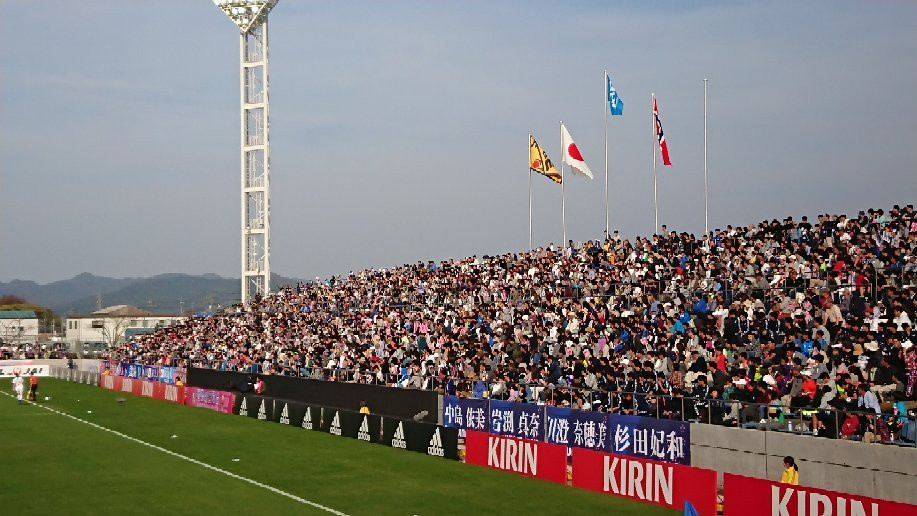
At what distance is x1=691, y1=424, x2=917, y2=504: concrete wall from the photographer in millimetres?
20812

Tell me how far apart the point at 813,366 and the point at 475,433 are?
9.83 m

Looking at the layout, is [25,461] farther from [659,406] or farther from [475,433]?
[659,406]

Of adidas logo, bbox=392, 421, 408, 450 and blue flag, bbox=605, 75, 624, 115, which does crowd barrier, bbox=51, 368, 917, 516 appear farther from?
blue flag, bbox=605, 75, 624, 115

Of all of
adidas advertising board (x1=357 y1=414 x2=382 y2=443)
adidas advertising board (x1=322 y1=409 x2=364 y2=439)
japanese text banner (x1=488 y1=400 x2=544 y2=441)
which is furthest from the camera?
adidas advertising board (x1=322 y1=409 x2=364 y2=439)

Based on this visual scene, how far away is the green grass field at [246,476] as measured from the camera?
78.9 feet

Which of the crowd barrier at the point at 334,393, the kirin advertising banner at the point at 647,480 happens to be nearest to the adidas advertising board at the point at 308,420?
the crowd barrier at the point at 334,393

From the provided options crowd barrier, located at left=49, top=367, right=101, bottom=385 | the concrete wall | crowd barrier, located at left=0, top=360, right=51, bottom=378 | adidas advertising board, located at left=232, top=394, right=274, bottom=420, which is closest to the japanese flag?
adidas advertising board, located at left=232, top=394, right=274, bottom=420

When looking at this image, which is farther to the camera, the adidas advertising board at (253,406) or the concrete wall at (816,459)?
the adidas advertising board at (253,406)

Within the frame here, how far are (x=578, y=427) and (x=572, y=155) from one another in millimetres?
18212

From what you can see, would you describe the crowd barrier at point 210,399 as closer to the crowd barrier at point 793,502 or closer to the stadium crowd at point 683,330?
the stadium crowd at point 683,330

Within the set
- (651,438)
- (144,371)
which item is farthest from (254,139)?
(651,438)

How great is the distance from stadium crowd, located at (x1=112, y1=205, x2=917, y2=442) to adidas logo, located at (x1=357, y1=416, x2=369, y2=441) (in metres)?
2.79

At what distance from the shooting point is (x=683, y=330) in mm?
30812

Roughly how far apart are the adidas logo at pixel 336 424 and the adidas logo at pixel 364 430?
1.87 meters
